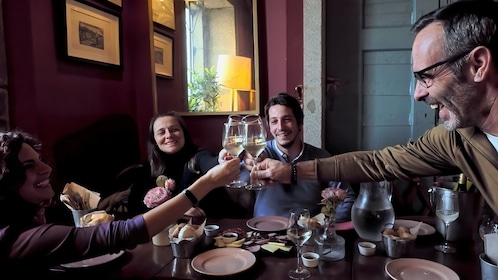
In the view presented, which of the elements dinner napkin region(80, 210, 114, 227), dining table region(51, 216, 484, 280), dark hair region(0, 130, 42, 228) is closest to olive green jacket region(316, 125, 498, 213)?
dining table region(51, 216, 484, 280)

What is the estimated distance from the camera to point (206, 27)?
3105mm

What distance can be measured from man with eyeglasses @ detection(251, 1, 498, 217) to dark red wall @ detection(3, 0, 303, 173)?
57.7 inches

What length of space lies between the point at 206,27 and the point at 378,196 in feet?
7.06

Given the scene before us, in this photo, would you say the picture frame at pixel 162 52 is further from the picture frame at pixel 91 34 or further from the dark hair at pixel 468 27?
the dark hair at pixel 468 27

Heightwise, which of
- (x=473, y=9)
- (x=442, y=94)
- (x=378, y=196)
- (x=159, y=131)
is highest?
(x=473, y=9)

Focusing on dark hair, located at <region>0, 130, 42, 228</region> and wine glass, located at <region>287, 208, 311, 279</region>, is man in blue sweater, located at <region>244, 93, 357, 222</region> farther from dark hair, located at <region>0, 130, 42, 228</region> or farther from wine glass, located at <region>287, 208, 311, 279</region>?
dark hair, located at <region>0, 130, 42, 228</region>

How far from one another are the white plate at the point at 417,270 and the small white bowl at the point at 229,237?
0.56m

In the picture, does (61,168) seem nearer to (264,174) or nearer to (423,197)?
(264,174)

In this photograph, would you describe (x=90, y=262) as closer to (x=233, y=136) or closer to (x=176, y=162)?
(x=233, y=136)

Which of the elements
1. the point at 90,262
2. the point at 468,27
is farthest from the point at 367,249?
the point at 90,262

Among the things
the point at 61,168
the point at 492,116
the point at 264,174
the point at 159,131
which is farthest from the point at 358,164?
the point at 61,168

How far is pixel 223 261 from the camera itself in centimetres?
132

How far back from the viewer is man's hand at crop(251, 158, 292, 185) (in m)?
1.58

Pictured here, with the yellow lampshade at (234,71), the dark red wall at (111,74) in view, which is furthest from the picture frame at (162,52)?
the yellow lampshade at (234,71)
